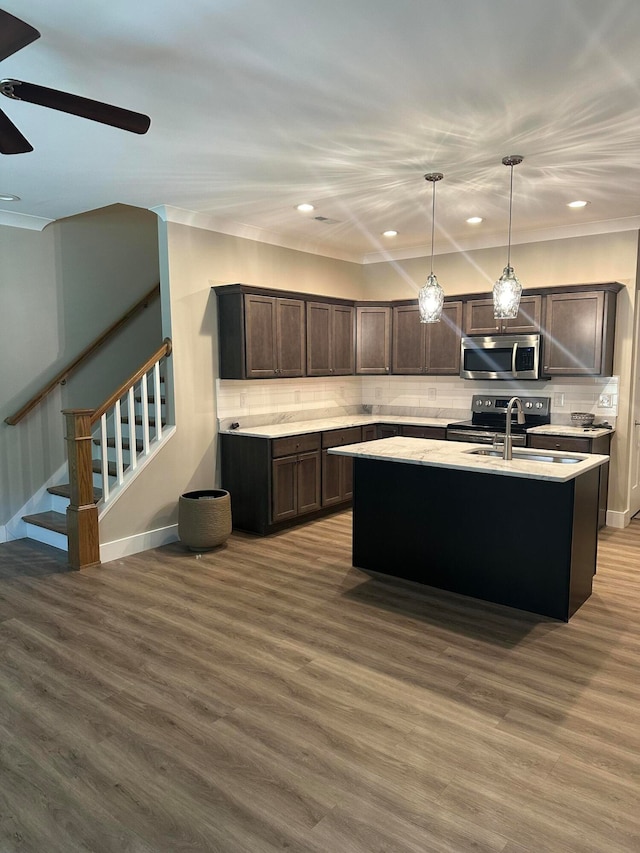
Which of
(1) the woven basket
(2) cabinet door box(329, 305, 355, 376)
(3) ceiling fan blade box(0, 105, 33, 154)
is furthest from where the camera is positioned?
(2) cabinet door box(329, 305, 355, 376)

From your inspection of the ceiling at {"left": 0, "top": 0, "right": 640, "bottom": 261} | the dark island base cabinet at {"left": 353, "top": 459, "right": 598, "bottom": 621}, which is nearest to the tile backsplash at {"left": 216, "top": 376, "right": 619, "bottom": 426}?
the ceiling at {"left": 0, "top": 0, "right": 640, "bottom": 261}

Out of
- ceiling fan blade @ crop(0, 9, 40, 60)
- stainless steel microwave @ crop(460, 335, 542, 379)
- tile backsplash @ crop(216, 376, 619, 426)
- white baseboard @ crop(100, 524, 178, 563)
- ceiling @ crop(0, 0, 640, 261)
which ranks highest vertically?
ceiling @ crop(0, 0, 640, 261)

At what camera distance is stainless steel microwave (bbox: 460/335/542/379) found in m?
5.61

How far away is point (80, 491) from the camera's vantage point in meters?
4.48

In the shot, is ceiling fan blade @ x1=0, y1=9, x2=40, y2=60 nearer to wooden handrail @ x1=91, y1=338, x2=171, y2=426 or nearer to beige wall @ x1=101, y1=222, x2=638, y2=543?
wooden handrail @ x1=91, y1=338, x2=171, y2=426

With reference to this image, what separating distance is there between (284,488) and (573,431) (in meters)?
2.60

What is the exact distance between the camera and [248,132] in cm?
331

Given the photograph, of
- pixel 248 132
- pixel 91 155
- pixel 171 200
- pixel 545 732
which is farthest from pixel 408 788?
pixel 171 200

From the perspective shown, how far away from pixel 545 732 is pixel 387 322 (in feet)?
15.7

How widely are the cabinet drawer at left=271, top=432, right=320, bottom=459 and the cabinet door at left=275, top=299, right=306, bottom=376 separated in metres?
0.65

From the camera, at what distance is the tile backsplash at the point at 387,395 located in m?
5.61

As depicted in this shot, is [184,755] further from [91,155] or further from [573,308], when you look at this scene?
[573,308]

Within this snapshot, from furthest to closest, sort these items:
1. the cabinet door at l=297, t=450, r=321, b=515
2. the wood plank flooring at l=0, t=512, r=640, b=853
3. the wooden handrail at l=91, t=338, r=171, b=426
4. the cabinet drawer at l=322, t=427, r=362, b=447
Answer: the cabinet drawer at l=322, t=427, r=362, b=447
the cabinet door at l=297, t=450, r=321, b=515
the wooden handrail at l=91, t=338, r=171, b=426
the wood plank flooring at l=0, t=512, r=640, b=853

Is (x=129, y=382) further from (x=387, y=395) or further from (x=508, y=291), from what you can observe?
(x=387, y=395)
